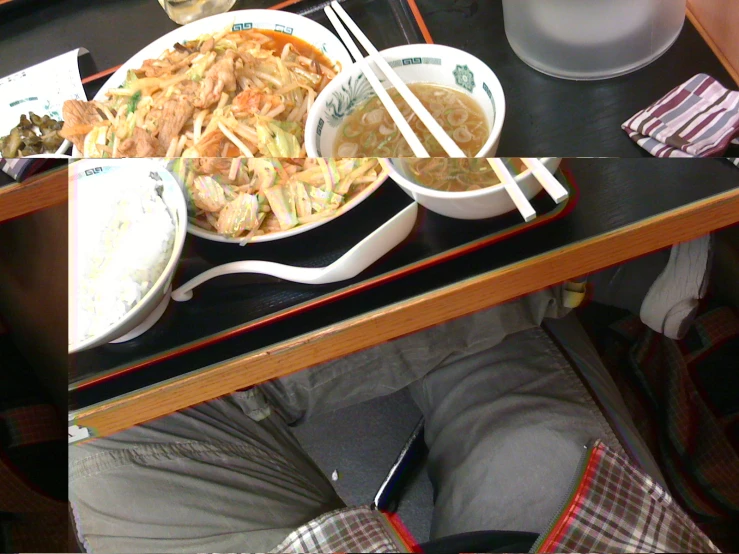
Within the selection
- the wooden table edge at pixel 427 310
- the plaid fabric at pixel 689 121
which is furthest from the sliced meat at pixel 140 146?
the plaid fabric at pixel 689 121

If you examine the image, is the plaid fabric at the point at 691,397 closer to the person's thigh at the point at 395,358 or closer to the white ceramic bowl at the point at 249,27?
the person's thigh at the point at 395,358

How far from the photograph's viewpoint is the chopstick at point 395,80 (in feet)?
2.68

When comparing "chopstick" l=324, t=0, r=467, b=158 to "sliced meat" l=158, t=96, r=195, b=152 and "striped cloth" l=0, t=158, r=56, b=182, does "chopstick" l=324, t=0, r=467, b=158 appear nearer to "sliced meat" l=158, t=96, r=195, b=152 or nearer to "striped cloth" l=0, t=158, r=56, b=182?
"sliced meat" l=158, t=96, r=195, b=152

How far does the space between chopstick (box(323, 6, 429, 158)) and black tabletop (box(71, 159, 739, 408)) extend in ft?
0.96

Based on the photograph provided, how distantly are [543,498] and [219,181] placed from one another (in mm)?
391

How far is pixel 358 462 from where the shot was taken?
0.53m

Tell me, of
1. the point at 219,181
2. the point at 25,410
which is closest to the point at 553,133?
the point at 219,181

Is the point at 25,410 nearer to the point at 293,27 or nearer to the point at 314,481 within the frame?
the point at 314,481

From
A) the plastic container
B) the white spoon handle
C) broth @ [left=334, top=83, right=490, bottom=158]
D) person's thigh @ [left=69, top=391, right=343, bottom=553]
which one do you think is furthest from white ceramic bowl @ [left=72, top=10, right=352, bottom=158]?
person's thigh @ [left=69, top=391, right=343, bottom=553]

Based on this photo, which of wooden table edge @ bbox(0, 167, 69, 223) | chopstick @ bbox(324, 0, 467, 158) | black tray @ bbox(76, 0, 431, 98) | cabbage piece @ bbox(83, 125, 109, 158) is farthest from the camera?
black tray @ bbox(76, 0, 431, 98)

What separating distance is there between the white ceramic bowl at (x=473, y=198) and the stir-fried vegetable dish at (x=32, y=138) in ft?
2.18

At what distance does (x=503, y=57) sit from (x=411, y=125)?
24cm

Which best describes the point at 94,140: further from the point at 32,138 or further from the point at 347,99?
the point at 347,99

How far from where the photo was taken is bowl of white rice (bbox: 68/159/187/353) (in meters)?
0.55
